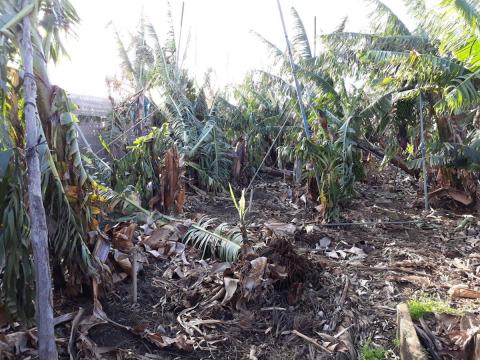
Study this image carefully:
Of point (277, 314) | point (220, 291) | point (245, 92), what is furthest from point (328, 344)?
point (245, 92)

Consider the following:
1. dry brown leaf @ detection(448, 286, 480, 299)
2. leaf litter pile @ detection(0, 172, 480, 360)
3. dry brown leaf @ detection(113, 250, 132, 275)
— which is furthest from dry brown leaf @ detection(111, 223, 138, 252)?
dry brown leaf @ detection(448, 286, 480, 299)

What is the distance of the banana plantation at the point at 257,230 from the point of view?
298 cm

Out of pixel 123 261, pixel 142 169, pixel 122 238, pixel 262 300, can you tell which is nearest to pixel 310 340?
pixel 262 300

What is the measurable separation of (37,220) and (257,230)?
4.38 m

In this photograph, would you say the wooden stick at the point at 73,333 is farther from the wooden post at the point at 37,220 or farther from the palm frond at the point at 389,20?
the palm frond at the point at 389,20

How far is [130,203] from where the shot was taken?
19.7 feet

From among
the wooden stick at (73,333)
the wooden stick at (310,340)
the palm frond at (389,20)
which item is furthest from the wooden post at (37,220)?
the palm frond at (389,20)

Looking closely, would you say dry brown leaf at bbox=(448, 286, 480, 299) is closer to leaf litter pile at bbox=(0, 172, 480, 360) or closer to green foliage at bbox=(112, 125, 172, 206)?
leaf litter pile at bbox=(0, 172, 480, 360)

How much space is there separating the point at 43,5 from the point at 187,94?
10.7 metres

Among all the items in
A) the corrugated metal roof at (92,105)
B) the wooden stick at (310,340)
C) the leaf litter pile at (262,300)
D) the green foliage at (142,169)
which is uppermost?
the corrugated metal roof at (92,105)

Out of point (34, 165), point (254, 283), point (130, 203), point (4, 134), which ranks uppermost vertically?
point (4, 134)

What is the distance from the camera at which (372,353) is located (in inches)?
137

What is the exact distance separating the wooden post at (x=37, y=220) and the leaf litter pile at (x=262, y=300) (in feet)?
2.21

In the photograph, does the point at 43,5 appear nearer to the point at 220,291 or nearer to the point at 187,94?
the point at 220,291
